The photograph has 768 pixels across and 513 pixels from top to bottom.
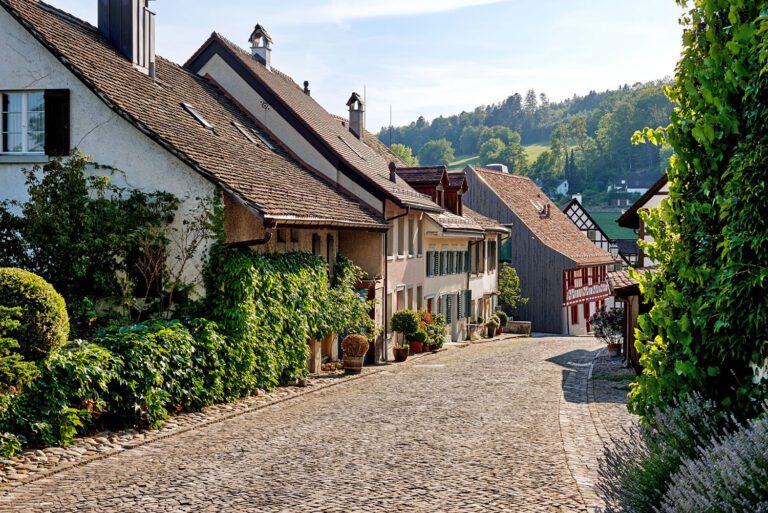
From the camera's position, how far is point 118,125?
18.0 m

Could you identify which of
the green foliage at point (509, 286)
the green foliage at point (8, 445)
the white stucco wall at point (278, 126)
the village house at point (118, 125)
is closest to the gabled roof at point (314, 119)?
the white stucco wall at point (278, 126)

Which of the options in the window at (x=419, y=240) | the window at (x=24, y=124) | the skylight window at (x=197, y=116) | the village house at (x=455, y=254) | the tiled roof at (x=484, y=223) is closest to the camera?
the window at (x=24, y=124)

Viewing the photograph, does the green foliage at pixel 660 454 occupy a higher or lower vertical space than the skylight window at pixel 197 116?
lower

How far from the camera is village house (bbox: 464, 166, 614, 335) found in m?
50.5

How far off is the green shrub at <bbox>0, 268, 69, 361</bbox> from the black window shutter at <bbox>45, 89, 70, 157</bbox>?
21.9 ft

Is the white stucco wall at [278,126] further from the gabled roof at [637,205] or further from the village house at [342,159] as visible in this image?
the gabled roof at [637,205]

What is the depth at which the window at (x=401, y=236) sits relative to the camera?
100 feet

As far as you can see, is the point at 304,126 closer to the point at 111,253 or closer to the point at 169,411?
the point at 111,253

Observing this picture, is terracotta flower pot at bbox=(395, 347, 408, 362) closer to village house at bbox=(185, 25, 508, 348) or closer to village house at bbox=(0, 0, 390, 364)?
village house at bbox=(185, 25, 508, 348)

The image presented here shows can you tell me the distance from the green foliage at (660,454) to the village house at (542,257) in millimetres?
43612

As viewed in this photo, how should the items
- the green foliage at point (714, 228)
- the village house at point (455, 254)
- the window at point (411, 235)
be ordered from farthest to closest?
the village house at point (455, 254)
the window at point (411, 235)
the green foliage at point (714, 228)

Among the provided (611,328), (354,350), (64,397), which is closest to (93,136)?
(64,397)

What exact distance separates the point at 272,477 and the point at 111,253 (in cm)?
817

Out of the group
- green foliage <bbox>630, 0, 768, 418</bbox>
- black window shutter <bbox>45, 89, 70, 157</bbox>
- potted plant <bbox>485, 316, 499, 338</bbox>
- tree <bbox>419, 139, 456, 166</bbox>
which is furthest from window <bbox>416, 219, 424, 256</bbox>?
tree <bbox>419, 139, 456, 166</bbox>
